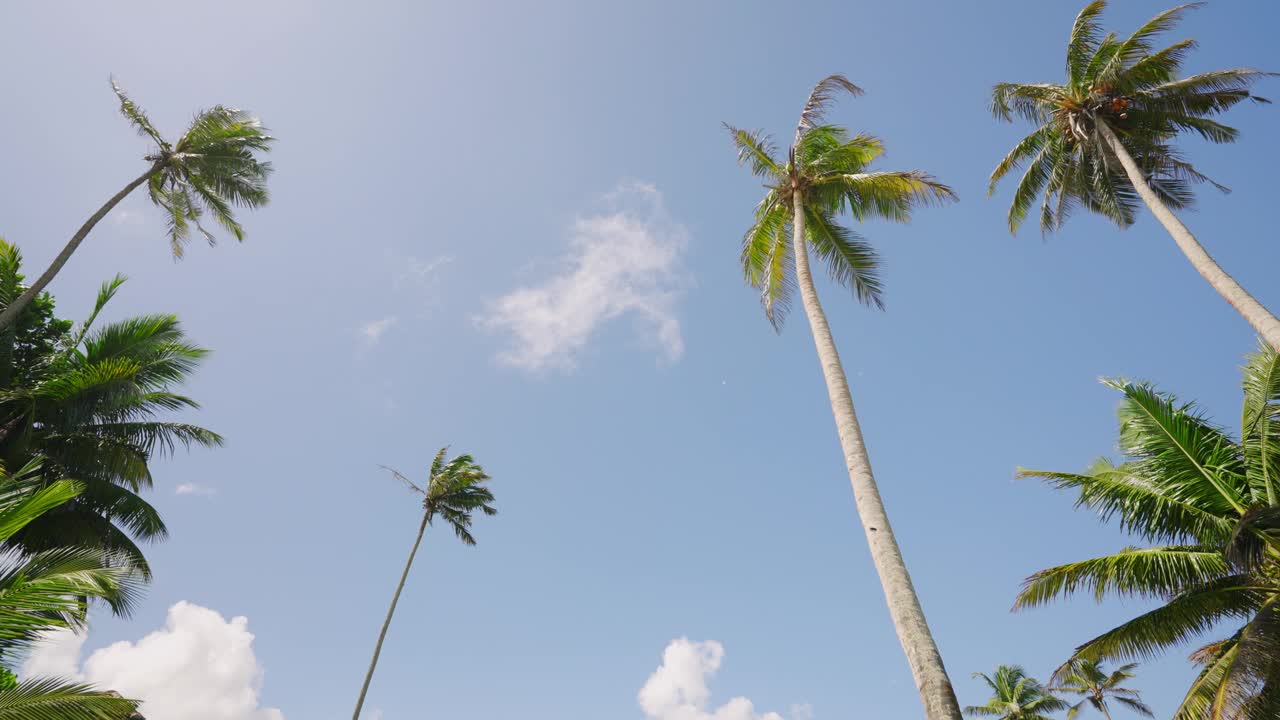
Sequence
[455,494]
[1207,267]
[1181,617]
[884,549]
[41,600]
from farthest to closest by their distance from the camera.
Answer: [455,494], [1207,267], [1181,617], [884,549], [41,600]

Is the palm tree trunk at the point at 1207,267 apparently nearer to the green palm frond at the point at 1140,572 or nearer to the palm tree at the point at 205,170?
the green palm frond at the point at 1140,572

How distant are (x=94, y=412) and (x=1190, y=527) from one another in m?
22.3

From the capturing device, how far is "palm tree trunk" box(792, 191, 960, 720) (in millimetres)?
6121

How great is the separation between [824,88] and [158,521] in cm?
1976

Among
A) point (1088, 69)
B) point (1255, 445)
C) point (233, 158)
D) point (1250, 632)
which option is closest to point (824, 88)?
point (1088, 69)

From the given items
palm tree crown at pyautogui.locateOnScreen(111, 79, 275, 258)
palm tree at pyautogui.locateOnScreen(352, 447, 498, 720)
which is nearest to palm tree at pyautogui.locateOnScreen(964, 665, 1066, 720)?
palm tree at pyautogui.locateOnScreen(352, 447, 498, 720)

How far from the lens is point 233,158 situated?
17219mm

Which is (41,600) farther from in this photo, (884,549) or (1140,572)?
(1140,572)

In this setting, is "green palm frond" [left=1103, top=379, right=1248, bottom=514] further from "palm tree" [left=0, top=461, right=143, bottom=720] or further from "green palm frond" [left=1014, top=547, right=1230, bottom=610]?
"palm tree" [left=0, top=461, right=143, bottom=720]

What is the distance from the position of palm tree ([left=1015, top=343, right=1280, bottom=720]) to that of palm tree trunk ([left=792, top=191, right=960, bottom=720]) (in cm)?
537

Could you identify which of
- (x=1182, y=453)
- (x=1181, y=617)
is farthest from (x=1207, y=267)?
(x=1181, y=617)

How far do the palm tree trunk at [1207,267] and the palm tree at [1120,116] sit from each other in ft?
0.11

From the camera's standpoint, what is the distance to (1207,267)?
41.3 feet

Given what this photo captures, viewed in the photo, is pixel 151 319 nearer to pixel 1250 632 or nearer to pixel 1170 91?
pixel 1250 632
